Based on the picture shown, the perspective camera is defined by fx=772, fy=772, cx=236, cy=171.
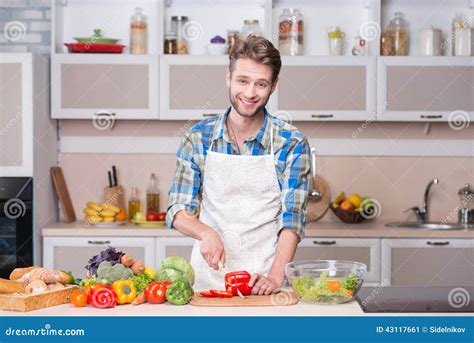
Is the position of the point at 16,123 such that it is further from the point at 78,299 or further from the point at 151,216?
the point at 78,299

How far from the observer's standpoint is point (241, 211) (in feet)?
10.5

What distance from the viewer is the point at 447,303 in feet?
7.93

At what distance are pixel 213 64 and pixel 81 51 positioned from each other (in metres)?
0.85

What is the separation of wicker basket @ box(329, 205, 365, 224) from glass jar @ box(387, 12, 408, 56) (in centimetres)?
107

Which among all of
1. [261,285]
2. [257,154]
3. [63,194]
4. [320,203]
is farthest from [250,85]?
[63,194]

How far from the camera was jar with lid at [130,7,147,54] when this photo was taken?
503cm

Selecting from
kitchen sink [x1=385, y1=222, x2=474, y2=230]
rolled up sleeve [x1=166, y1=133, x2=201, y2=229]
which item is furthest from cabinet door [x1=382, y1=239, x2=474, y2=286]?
rolled up sleeve [x1=166, y1=133, x2=201, y2=229]

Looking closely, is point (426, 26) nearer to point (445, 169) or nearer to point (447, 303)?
point (445, 169)

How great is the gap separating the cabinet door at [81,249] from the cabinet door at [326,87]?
1.22 m

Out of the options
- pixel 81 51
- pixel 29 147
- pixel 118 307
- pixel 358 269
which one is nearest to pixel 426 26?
pixel 81 51

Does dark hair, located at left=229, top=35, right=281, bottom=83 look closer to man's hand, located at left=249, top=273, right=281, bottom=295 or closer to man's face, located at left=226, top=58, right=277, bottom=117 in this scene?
man's face, located at left=226, top=58, right=277, bottom=117

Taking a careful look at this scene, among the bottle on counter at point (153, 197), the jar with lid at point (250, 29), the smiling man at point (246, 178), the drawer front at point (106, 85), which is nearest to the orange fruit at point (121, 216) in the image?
the bottle on counter at point (153, 197)

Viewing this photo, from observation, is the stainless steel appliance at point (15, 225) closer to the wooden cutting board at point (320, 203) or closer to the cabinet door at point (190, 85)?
the cabinet door at point (190, 85)
